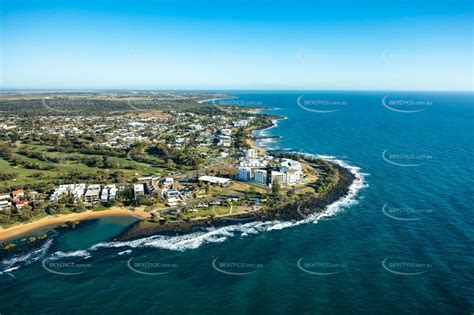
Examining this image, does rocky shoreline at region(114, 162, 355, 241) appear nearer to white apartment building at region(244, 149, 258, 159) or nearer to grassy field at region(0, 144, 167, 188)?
grassy field at region(0, 144, 167, 188)

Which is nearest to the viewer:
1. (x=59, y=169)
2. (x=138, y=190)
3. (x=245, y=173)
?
(x=138, y=190)

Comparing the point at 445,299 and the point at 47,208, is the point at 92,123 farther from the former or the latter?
the point at 445,299

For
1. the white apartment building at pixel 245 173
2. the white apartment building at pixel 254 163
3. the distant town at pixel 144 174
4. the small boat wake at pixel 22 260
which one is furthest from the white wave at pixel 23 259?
the white apartment building at pixel 254 163

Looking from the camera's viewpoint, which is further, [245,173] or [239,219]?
[245,173]

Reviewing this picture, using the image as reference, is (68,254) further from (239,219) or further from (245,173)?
(245,173)

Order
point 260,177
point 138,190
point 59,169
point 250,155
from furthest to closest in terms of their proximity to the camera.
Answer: point 250,155
point 59,169
point 260,177
point 138,190

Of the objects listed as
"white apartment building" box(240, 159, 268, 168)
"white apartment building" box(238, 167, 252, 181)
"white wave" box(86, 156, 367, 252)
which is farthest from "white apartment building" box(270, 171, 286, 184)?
"white wave" box(86, 156, 367, 252)

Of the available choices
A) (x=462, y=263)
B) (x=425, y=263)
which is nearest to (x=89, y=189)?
(x=425, y=263)

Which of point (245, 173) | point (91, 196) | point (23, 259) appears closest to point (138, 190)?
point (91, 196)

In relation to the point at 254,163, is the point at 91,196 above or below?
below
